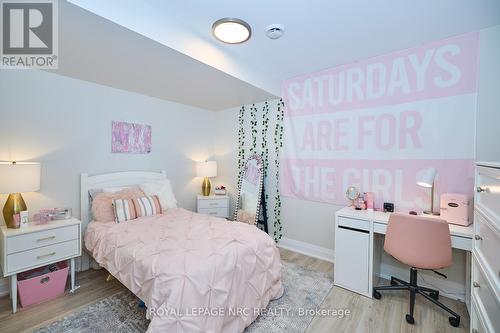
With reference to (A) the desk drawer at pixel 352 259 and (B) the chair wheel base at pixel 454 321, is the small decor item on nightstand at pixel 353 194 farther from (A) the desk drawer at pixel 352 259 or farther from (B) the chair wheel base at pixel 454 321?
(B) the chair wheel base at pixel 454 321

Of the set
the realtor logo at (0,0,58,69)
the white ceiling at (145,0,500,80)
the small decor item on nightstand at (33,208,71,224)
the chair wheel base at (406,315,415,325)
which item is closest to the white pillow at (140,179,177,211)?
the small decor item on nightstand at (33,208,71,224)

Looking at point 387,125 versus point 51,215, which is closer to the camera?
point 51,215

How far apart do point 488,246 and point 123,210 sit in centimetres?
302

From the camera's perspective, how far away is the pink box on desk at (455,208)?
6.12 ft

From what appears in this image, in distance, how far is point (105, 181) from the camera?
2779mm

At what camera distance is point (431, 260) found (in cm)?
173

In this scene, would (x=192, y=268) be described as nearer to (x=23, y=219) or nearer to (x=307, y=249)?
(x=23, y=219)

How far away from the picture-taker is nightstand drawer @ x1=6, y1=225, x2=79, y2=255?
6.07 feet

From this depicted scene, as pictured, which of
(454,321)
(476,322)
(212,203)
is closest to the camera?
(476,322)

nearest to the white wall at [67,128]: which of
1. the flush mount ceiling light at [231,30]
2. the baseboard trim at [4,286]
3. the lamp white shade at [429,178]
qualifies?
the baseboard trim at [4,286]

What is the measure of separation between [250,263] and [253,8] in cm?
201

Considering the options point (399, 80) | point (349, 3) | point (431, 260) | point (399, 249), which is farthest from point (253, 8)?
point (431, 260)

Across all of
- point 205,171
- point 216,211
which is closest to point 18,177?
point 205,171

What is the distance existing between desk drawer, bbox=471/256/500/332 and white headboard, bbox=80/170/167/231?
347 centimetres
